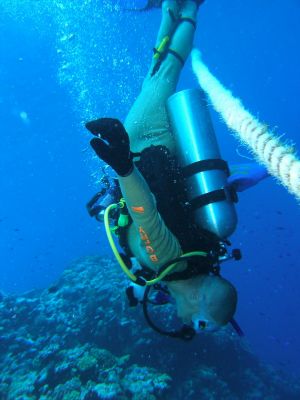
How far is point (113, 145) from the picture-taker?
2.47 meters

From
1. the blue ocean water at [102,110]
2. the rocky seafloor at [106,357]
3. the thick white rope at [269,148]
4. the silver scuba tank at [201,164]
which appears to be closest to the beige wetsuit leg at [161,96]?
the silver scuba tank at [201,164]

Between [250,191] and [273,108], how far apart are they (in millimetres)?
41492

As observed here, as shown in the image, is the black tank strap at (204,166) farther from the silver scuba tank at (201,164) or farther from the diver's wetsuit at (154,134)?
the diver's wetsuit at (154,134)

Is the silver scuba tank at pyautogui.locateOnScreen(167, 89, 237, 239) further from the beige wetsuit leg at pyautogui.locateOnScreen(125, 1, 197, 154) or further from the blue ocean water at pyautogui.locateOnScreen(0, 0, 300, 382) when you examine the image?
the blue ocean water at pyautogui.locateOnScreen(0, 0, 300, 382)

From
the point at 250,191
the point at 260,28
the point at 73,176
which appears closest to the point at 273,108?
the point at 260,28

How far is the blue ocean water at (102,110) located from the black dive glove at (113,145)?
17.0 m

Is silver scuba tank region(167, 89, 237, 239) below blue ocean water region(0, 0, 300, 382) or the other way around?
below

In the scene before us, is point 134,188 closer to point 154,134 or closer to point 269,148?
point 269,148

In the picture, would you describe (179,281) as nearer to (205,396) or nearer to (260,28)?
(205,396)

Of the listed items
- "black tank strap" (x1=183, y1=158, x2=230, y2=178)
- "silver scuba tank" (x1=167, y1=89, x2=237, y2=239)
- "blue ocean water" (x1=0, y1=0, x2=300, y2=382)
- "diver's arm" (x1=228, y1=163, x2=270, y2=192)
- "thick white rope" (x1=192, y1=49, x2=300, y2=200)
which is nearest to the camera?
"thick white rope" (x1=192, y1=49, x2=300, y2=200)

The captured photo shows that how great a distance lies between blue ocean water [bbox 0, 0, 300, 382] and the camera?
103 ft

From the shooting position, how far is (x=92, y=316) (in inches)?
422

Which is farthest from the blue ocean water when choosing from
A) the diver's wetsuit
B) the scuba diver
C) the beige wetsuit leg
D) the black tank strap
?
the black tank strap

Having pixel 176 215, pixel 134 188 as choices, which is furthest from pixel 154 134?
pixel 134 188
